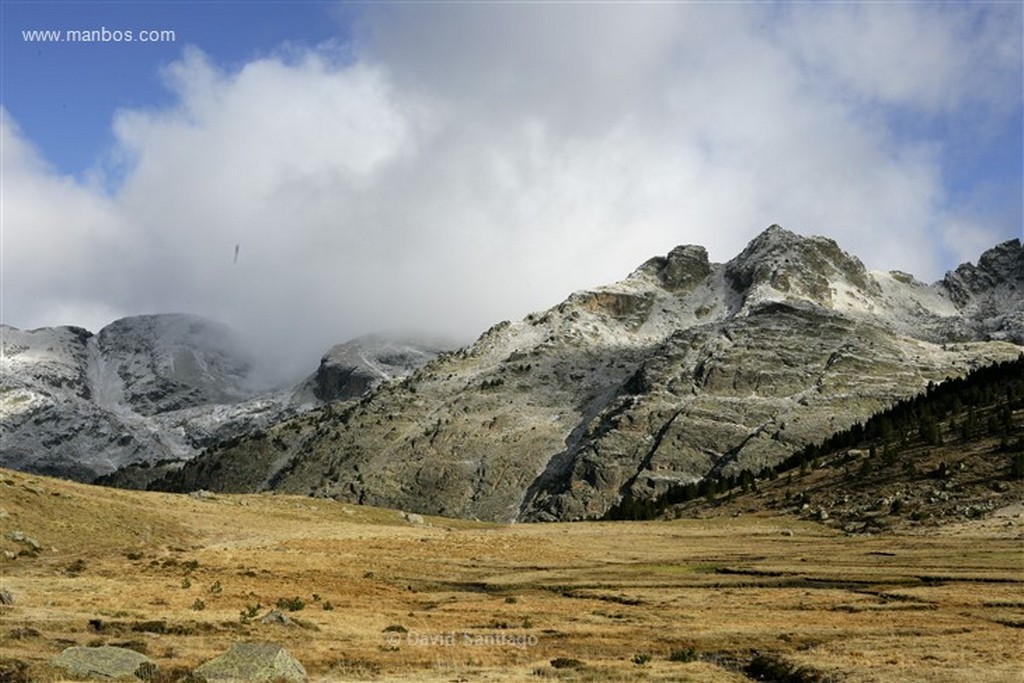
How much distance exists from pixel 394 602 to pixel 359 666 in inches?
656

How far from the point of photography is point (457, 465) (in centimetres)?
18512

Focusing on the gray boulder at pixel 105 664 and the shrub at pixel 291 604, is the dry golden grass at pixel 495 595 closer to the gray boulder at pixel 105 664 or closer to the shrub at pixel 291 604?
the shrub at pixel 291 604

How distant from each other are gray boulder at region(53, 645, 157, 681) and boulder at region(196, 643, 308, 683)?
145 cm

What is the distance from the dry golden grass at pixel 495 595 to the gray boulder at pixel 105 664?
37.8 inches

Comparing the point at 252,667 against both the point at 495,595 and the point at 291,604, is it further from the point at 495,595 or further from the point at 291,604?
the point at 495,595

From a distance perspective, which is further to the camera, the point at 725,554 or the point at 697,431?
the point at 697,431

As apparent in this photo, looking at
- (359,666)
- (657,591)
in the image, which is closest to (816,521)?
(657,591)

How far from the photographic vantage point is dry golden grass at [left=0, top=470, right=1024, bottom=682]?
94.5 feet

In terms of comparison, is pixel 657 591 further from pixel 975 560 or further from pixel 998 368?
pixel 998 368

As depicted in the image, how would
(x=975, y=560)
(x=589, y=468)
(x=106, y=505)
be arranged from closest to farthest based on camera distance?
1. (x=975, y=560)
2. (x=106, y=505)
3. (x=589, y=468)

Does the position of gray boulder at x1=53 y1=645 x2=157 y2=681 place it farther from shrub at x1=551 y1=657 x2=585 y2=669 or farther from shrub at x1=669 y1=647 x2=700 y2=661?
shrub at x1=669 y1=647 x2=700 y2=661

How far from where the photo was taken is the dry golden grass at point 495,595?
28.8 metres
